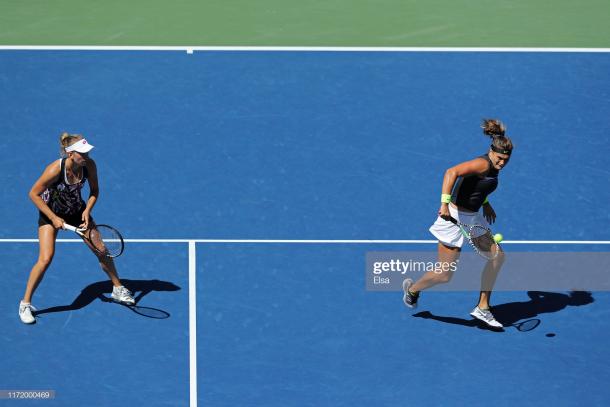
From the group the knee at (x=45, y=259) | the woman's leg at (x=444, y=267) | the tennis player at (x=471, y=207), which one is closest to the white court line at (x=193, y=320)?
the knee at (x=45, y=259)

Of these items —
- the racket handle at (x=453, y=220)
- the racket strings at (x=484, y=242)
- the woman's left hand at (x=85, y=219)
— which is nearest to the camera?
the racket handle at (x=453, y=220)

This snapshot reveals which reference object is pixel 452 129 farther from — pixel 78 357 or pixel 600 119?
pixel 78 357

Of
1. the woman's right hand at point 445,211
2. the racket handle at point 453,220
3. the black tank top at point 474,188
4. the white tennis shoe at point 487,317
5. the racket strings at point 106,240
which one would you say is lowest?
the white tennis shoe at point 487,317

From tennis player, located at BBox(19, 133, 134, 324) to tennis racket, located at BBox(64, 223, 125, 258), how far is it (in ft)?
0.25

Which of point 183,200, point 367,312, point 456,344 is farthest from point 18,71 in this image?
point 456,344

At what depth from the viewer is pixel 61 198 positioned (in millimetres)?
11281

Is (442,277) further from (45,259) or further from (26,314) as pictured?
(26,314)

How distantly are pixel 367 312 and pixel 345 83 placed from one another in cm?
471

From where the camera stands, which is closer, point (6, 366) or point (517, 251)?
point (6, 366)

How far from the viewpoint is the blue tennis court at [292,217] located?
11055 millimetres

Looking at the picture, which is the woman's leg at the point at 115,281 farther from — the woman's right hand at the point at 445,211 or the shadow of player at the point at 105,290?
the woman's right hand at the point at 445,211

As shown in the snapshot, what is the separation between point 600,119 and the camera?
49.0 ft

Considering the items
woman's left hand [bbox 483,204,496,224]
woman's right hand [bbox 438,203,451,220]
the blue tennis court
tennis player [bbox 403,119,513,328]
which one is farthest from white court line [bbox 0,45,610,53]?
woman's right hand [bbox 438,203,451,220]

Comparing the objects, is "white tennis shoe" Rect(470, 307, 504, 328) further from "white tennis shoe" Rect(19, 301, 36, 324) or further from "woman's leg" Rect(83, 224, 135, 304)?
"white tennis shoe" Rect(19, 301, 36, 324)
